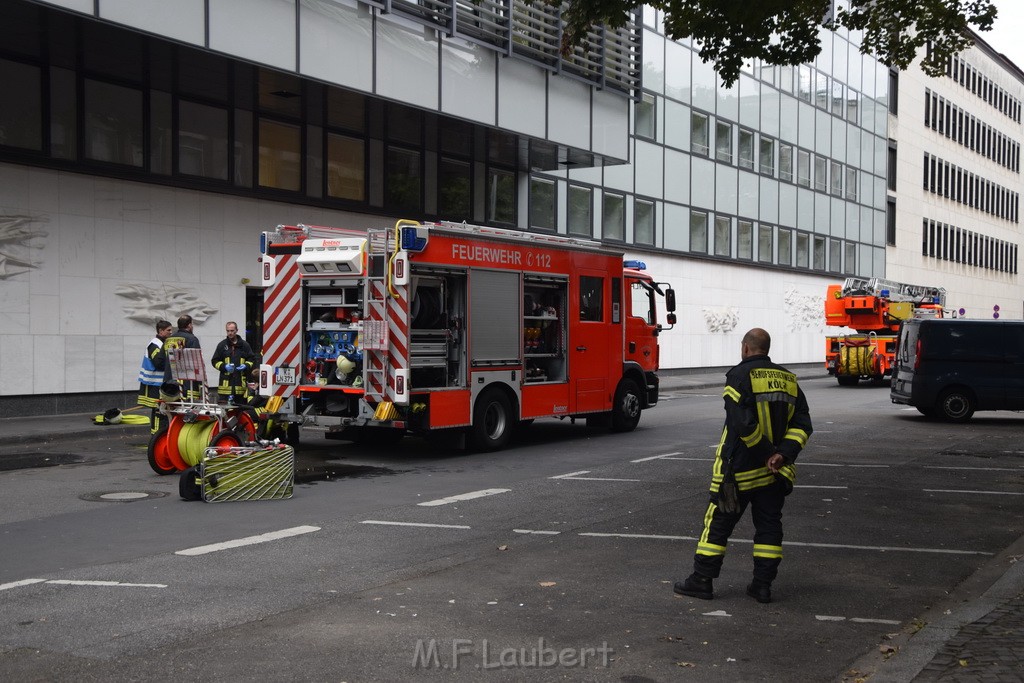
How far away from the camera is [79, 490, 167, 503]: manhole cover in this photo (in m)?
10.3

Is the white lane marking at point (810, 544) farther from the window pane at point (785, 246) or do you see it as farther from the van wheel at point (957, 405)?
the window pane at point (785, 246)

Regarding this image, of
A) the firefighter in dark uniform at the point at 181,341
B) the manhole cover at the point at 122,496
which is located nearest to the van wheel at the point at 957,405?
the firefighter in dark uniform at the point at 181,341

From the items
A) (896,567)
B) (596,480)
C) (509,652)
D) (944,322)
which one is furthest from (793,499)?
(944,322)

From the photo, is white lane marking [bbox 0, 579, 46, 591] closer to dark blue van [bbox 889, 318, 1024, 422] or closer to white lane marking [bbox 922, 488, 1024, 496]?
white lane marking [bbox 922, 488, 1024, 496]

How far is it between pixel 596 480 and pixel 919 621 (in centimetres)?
Result: 593

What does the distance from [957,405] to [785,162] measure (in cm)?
2288

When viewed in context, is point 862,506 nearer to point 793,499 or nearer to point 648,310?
point 793,499

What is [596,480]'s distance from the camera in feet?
39.0

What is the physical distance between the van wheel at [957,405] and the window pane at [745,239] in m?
18.9

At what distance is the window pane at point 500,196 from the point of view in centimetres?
2764

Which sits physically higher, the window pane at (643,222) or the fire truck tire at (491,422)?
the window pane at (643,222)

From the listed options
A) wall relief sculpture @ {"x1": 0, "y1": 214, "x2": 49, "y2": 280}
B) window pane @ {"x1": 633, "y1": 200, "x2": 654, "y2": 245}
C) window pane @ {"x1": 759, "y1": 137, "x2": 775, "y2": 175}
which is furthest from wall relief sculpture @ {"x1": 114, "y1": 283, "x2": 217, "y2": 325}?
window pane @ {"x1": 759, "y1": 137, "x2": 775, "y2": 175}

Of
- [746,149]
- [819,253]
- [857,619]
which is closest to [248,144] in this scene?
[857,619]

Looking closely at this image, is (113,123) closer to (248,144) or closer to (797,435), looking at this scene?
(248,144)
